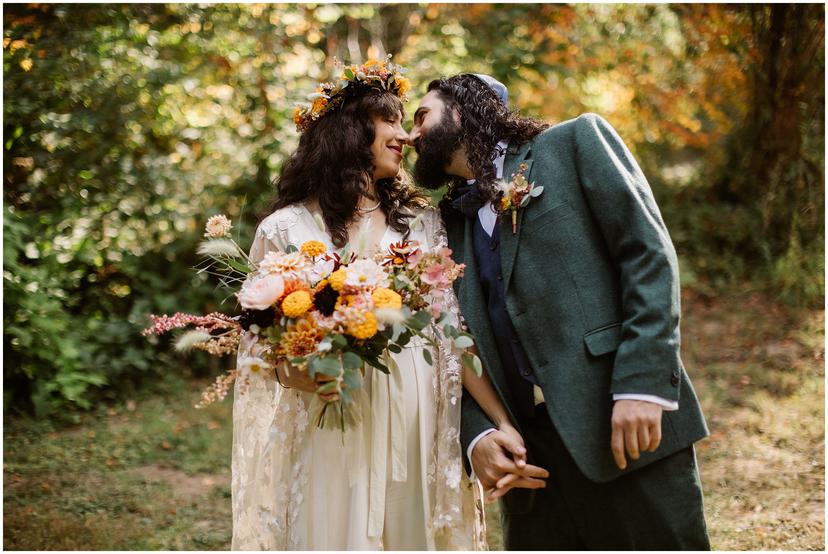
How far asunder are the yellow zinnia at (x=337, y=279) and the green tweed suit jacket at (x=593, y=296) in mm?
551

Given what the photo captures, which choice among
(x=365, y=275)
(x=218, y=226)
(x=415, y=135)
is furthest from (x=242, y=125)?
(x=365, y=275)

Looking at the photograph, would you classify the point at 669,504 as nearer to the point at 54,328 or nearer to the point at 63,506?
the point at 63,506

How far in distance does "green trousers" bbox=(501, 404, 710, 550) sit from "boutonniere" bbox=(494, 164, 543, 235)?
0.70 m

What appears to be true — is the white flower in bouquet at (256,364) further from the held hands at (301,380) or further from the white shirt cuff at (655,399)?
the white shirt cuff at (655,399)

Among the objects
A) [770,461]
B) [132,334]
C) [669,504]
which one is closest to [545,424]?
[669,504]

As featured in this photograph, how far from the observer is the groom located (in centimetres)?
199

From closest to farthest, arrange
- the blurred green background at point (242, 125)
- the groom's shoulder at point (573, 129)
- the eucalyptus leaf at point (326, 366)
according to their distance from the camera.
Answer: the eucalyptus leaf at point (326, 366), the groom's shoulder at point (573, 129), the blurred green background at point (242, 125)

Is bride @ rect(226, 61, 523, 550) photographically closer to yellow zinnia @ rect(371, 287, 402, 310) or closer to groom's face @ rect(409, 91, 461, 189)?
groom's face @ rect(409, 91, 461, 189)

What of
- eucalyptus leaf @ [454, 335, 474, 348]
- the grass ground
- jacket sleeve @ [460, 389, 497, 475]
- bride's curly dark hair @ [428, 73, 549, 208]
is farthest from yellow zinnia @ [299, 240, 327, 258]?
the grass ground

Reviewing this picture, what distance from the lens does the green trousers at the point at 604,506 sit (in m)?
2.07

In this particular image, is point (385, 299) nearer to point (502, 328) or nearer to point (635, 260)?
point (502, 328)

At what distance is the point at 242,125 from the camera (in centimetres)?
657

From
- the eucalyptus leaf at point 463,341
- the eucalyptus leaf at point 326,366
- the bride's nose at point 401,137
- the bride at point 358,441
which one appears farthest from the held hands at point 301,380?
the bride's nose at point 401,137

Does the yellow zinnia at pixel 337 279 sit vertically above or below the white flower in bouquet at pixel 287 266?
below
